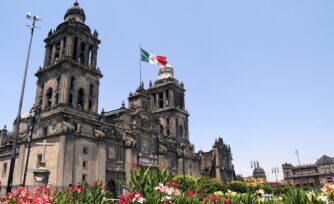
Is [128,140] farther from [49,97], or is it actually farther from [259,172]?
[259,172]

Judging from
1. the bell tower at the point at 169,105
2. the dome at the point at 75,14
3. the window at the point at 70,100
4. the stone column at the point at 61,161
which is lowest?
the stone column at the point at 61,161

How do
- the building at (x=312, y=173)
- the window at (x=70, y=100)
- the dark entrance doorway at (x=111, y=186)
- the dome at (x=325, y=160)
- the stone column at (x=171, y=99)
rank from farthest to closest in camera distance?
1. the dome at (x=325, y=160)
2. the building at (x=312, y=173)
3. the stone column at (x=171, y=99)
4. the dark entrance doorway at (x=111, y=186)
5. the window at (x=70, y=100)

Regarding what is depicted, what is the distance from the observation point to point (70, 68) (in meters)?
42.1

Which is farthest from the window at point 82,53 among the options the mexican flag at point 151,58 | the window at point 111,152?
the window at point 111,152

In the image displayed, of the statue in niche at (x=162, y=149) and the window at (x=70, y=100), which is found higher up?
the window at (x=70, y=100)

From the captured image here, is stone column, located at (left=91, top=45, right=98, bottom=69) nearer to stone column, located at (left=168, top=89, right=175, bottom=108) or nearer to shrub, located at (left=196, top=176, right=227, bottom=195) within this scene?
stone column, located at (left=168, top=89, right=175, bottom=108)

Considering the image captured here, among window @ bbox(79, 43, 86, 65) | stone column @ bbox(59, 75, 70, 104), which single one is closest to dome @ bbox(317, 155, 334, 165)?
window @ bbox(79, 43, 86, 65)

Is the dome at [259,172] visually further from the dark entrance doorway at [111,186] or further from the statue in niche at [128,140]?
the dark entrance doorway at [111,186]

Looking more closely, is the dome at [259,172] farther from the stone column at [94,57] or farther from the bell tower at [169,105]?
the stone column at [94,57]

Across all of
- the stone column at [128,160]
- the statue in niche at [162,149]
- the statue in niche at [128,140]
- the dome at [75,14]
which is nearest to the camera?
the stone column at [128,160]

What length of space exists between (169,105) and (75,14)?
2731cm

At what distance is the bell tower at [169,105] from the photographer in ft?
202

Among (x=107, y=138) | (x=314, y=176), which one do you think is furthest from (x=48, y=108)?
(x=314, y=176)

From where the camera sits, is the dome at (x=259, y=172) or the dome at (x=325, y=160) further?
the dome at (x=259, y=172)
